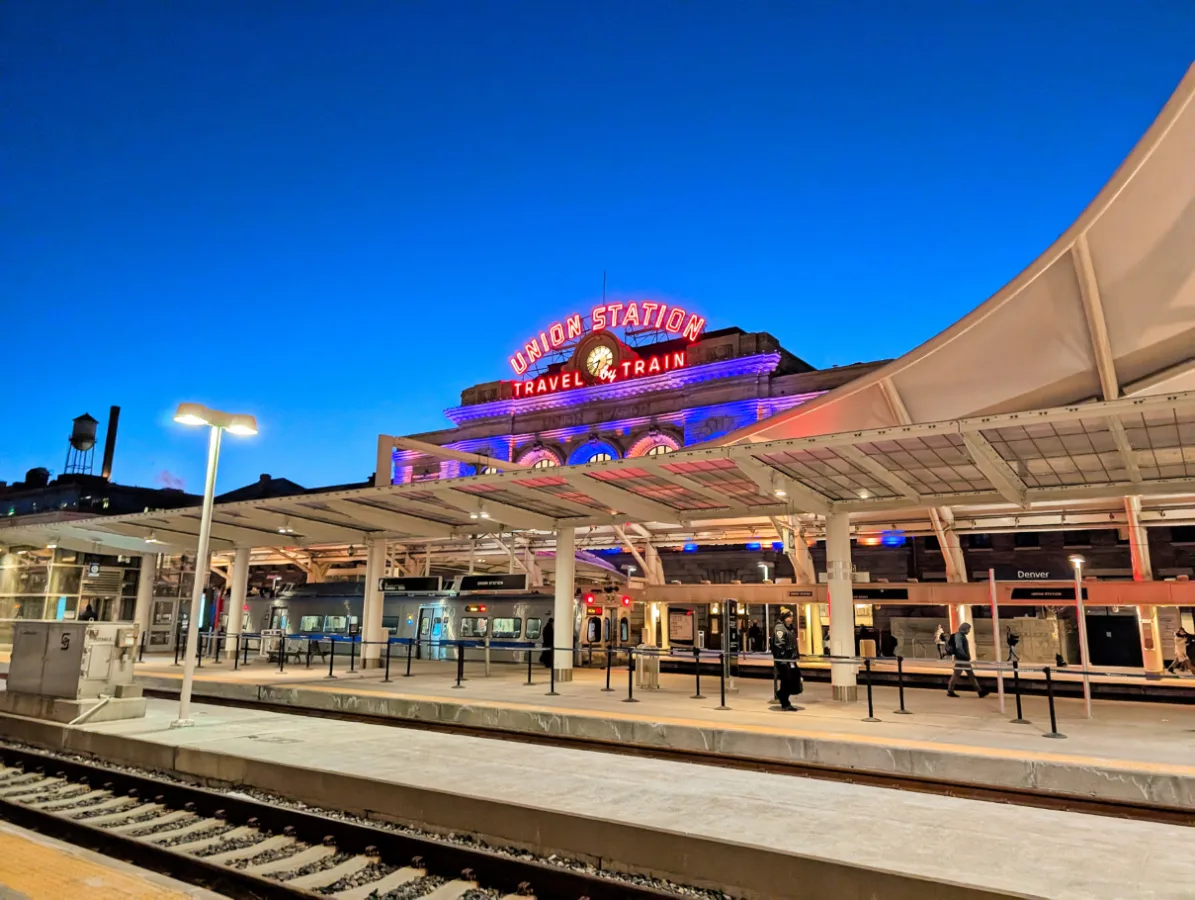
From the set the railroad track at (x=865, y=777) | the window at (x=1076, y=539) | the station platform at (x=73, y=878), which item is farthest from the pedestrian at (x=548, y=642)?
the window at (x=1076, y=539)

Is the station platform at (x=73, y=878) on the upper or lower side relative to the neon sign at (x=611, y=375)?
lower

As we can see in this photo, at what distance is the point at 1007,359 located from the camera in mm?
15625

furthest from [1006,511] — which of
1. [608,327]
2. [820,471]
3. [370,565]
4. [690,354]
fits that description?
[608,327]

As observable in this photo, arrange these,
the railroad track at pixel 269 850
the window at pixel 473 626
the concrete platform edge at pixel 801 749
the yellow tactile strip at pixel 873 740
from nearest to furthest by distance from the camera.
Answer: the railroad track at pixel 269 850
the concrete platform edge at pixel 801 749
the yellow tactile strip at pixel 873 740
the window at pixel 473 626

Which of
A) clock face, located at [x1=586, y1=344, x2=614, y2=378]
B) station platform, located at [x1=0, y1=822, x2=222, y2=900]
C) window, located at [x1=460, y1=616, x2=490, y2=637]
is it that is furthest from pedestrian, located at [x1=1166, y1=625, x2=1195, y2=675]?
clock face, located at [x1=586, y1=344, x2=614, y2=378]

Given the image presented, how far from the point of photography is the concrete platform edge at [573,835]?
500cm

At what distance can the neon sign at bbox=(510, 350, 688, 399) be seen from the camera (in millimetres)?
48875

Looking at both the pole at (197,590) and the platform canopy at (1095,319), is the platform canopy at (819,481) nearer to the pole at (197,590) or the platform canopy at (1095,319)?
the platform canopy at (1095,319)

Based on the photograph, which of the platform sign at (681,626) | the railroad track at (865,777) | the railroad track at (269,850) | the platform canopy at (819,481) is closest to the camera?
the railroad track at (269,850)

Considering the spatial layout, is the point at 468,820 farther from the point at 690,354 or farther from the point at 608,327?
the point at 608,327

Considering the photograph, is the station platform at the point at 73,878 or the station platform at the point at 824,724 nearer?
the station platform at the point at 73,878

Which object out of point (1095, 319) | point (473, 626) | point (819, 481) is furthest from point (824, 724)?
point (473, 626)

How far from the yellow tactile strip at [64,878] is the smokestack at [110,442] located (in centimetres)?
7683

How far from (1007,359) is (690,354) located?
3330 cm
